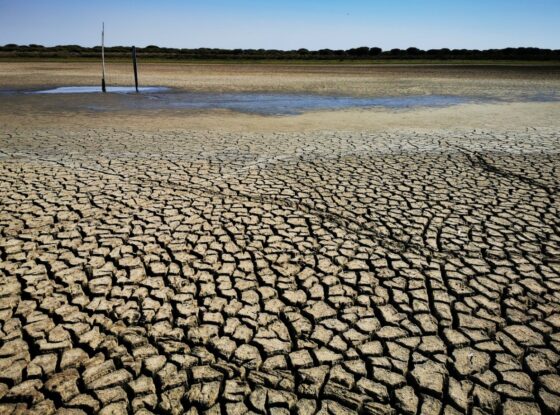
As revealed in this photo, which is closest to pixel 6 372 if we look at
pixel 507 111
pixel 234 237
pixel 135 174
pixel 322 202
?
pixel 234 237

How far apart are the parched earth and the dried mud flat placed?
14 millimetres

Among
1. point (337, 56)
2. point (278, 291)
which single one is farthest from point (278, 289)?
point (337, 56)

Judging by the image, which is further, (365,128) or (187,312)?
(365,128)

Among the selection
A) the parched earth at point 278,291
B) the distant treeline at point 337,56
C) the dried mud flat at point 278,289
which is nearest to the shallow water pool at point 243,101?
the dried mud flat at point 278,289

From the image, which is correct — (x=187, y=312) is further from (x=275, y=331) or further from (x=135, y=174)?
(x=135, y=174)

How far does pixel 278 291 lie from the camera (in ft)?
9.07

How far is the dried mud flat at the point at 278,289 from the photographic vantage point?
1951mm

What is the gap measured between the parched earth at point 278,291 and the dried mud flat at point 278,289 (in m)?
0.01

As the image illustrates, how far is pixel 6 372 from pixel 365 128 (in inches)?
321

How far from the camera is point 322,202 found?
4363 mm

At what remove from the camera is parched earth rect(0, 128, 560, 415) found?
6.40 feet

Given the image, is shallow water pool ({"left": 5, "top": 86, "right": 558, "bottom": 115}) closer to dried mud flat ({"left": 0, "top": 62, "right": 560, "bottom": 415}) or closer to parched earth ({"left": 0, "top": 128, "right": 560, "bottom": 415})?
dried mud flat ({"left": 0, "top": 62, "right": 560, "bottom": 415})

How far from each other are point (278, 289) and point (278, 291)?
3 centimetres

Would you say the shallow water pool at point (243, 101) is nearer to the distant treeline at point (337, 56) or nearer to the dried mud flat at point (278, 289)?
the dried mud flat at point (278, 289)
